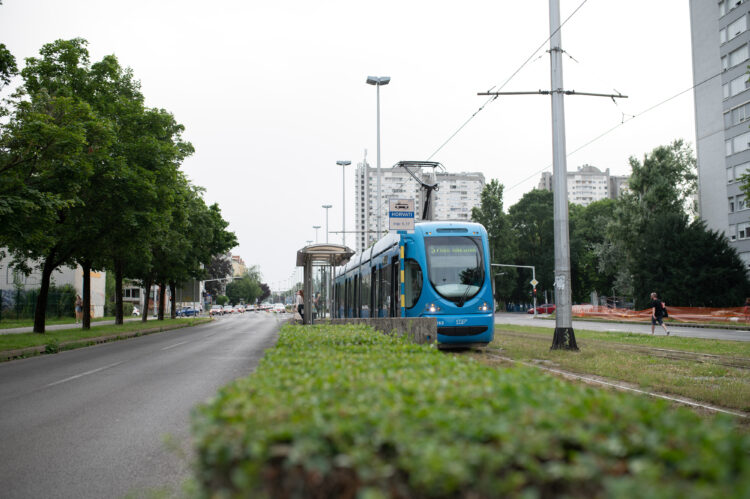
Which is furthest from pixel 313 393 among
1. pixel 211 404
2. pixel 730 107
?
pixel 730 107

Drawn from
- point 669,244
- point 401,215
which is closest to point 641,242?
point 669,244

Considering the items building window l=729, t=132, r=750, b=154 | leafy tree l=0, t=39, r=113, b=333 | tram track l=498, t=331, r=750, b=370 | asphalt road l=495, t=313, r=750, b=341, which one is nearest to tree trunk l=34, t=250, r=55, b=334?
leafy tree l=0, t=39, r=113, b=333

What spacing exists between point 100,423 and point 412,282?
955cm

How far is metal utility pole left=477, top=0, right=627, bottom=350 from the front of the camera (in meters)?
14.6

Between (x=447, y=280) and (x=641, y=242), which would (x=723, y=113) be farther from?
(x=447, y=280)

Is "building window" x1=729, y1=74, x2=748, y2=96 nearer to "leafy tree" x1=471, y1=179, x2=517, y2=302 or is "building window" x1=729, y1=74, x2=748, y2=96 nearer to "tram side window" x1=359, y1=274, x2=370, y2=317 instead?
"leafy tree" x1=471, y1=179, x2=517, y2=302

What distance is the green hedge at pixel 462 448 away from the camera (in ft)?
6.01

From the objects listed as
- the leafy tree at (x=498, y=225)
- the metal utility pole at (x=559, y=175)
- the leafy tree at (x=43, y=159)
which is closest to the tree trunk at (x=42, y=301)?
the leafy tree at (x=43, y=159)

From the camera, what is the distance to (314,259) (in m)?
25.4

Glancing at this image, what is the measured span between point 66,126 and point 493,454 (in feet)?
59.8

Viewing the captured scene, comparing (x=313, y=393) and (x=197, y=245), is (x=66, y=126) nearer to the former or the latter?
(x=313, y=393)

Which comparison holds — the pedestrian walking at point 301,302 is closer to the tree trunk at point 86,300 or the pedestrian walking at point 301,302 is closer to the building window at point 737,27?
the tree trunk at point 86,300

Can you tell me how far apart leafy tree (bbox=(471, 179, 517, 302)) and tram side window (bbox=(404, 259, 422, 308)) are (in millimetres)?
56370

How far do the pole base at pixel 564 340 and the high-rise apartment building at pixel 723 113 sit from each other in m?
37.8
